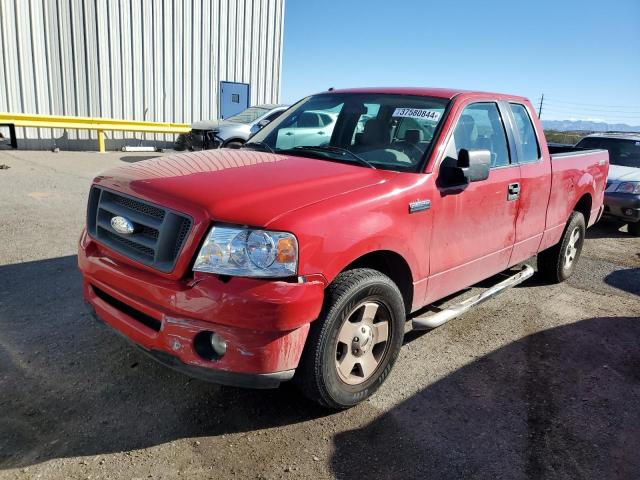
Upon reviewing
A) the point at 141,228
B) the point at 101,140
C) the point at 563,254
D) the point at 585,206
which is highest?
the point at 141,228

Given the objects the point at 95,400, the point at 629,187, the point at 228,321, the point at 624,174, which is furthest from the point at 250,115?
the point at 228,321

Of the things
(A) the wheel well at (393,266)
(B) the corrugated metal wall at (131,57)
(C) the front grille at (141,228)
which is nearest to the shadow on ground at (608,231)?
(A) the wheel well at (393,266)

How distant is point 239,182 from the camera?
2773 millimetres

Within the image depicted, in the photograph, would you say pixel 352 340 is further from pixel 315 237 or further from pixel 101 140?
pixel 101 140

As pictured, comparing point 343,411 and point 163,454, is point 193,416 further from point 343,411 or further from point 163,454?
point 343,411

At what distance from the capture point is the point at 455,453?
266 cm

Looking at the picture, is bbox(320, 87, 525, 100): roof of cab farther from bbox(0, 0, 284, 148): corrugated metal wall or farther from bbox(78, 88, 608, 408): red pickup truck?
bbox(0, 0, 284, 148): corrugated metal wall

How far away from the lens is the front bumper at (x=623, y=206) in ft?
26.6

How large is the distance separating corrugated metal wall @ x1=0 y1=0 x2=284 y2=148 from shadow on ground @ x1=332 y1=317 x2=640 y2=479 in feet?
47.0

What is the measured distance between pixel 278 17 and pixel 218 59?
3.33 metres

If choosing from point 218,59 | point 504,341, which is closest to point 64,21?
point 218,59

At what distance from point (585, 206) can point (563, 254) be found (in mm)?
760

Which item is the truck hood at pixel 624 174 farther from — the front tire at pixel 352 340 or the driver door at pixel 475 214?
the front tire at pixel 352 340

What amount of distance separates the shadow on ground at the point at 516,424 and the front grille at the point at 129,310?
1.18m
